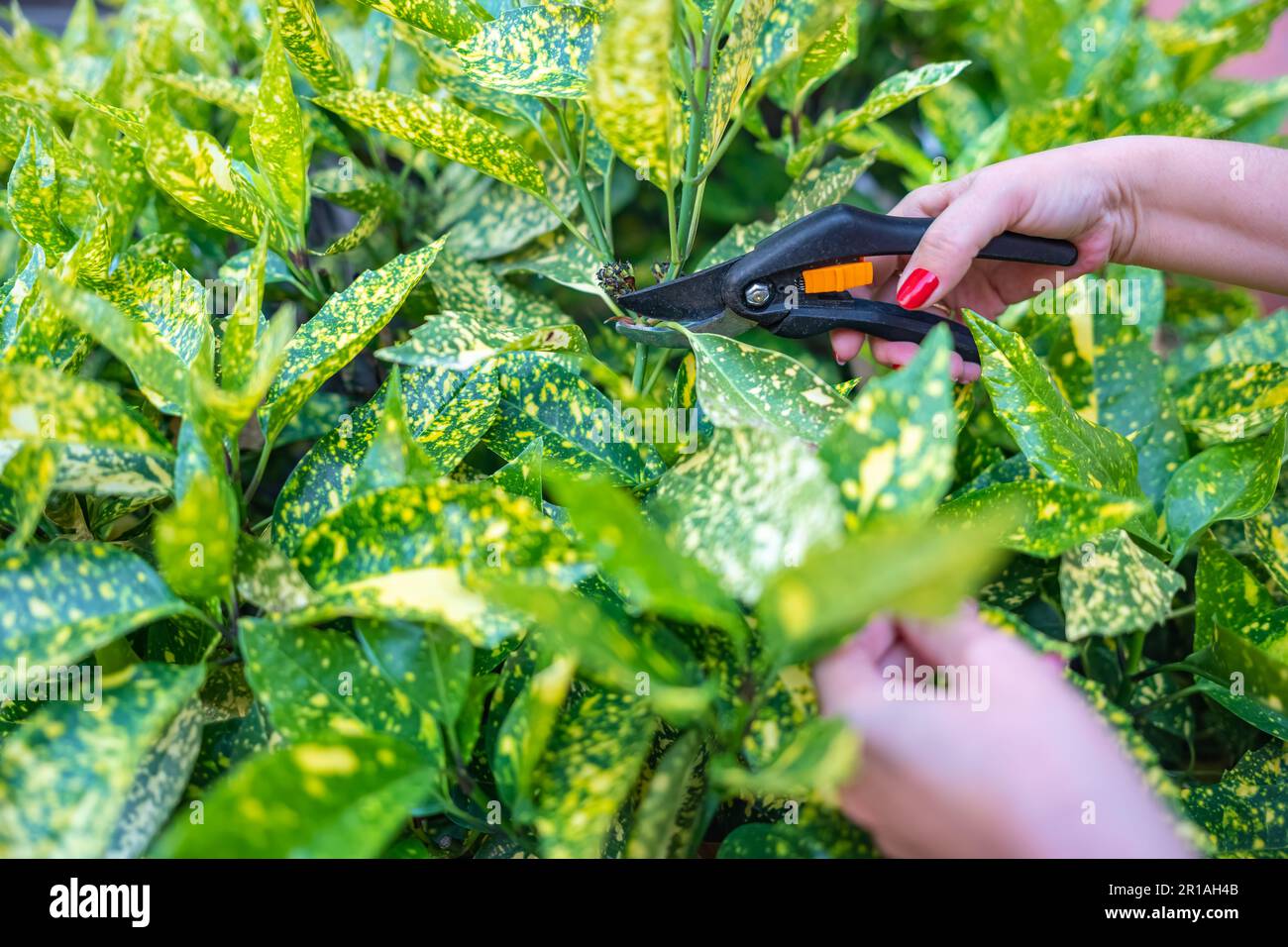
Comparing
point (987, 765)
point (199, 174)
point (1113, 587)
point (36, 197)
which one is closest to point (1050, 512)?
point (1113, 587)

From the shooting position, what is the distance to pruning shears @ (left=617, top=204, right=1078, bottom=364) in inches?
27.0

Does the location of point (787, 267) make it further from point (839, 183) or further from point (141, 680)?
point (141, 680)

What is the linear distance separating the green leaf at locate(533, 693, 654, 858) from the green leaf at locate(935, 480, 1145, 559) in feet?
0.75

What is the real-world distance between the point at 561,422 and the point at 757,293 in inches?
7.2

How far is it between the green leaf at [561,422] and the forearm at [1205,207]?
53 centimetres

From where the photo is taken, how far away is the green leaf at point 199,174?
618mm

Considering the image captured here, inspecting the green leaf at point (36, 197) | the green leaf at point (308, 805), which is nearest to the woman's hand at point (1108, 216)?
the green leaf at point (308, 805)

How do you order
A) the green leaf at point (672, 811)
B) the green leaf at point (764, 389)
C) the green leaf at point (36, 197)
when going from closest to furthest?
the green leaf at point (672, 811) → the green leaf at point (764, 389) → the green leaf at point (36, 197)

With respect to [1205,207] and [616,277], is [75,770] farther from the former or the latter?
[1205,207]

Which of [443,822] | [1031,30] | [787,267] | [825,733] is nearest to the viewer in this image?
[825,733]

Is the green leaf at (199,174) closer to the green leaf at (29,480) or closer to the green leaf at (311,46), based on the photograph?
the green leaf at (311,46)
